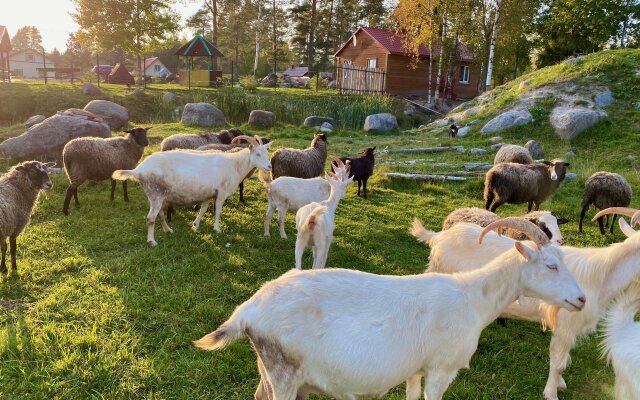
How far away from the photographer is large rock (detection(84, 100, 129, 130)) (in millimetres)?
15682

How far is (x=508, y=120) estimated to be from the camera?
49.6 ft

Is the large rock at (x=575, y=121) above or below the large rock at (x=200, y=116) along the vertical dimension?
→ above

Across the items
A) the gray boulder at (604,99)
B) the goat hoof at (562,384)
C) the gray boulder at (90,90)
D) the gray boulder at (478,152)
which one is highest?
the gray boulder at (604,99)

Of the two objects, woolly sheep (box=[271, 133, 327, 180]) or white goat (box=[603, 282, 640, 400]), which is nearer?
white goat (box=[603, 282, 640, 400])

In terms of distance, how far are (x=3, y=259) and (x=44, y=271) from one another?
0.46m

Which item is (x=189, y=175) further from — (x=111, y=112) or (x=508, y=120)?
(x=508, y=120)

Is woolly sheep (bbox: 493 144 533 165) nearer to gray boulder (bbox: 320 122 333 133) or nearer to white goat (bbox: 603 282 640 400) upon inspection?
white goat (bbox: 603 282 640 400)

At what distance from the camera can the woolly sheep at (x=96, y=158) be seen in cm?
768

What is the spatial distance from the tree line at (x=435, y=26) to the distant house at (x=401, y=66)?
3.13 feet

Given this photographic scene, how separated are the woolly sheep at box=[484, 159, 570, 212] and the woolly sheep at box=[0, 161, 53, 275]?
7.40 metres

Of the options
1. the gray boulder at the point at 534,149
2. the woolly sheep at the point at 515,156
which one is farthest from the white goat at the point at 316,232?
the gray boulder at the point at 534,149

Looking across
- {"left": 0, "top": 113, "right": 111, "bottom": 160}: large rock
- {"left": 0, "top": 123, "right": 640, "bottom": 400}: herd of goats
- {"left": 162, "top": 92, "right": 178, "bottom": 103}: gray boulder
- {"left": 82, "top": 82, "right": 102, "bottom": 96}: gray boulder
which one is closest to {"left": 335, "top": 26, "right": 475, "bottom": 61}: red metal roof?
{"left": 162, "top": 92, "right": 178, "bottom": 103}: gray boulder

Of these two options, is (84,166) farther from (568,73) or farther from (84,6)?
(84,6)

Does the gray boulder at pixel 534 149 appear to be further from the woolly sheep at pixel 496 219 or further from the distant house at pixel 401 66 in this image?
the distant house at pixel 401 66
